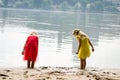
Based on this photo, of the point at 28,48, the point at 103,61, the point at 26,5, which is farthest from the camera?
the point at 26,5

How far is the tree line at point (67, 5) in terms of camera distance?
488 feet

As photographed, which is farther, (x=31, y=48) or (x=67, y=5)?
(x=67, y=5)

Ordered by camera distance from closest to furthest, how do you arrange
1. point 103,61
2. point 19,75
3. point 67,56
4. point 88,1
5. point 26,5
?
1. point 19,75
2. point 103,61
3. point 67,56
4. point 26,5
5. point 88,1

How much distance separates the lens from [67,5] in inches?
6383

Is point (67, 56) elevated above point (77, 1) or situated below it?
below

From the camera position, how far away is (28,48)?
36.5 ft

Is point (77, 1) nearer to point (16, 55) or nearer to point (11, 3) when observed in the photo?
point (11, 3)

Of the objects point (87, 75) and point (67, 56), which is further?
point (67, 56)

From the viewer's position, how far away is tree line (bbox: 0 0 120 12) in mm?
148875

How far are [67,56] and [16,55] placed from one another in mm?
3073

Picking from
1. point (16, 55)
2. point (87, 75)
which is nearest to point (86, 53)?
point (87, 75)

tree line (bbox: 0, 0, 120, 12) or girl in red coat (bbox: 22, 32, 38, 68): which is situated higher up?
tree line (bbox: 0, 0, 120, 12)

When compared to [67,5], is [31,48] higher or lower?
lower

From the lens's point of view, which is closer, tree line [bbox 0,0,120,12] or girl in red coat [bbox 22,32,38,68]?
girl in red coat [bbox 22,32,38,68]
